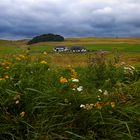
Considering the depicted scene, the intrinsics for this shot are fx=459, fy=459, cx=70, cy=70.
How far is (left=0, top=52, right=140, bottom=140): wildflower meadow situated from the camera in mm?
4879

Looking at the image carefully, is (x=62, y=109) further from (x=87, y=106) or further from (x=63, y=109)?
(x=87, y=106)

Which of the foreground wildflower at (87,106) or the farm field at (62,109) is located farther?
the foreground wildflower at (87,106)

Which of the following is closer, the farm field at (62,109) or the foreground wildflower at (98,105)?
the farm field at (62,109)

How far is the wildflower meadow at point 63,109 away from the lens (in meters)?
4.88

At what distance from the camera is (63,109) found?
5.08 metres

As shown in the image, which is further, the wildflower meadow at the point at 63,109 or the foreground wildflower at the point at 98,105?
the foreground wildflower at the point at 98,105

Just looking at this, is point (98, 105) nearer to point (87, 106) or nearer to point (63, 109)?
point (87, 106)

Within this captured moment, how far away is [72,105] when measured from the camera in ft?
16.8

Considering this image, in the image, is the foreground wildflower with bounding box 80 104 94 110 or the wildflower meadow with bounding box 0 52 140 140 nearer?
the wildflower meadow with bounding box 0 52 140 140

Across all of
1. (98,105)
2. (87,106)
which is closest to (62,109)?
(87,106)

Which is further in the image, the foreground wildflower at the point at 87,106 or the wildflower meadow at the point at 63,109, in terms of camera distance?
the foreground wildflower at the point at 87,106

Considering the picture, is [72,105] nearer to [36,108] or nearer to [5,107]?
[36,108]

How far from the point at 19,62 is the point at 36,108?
1.56m

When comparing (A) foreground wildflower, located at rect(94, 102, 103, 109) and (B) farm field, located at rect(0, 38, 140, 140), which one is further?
(A) foreground wildflower, located at rect(94, 102, 103, 109)
